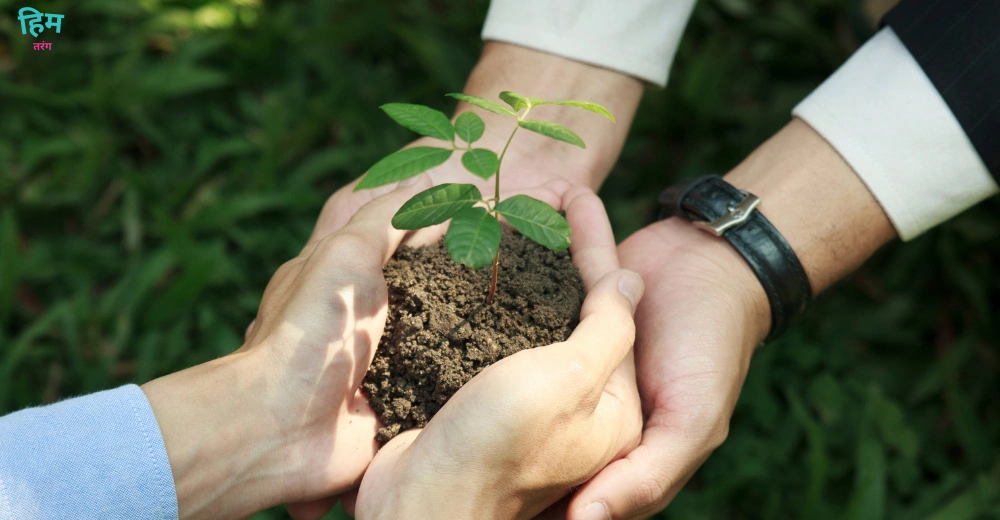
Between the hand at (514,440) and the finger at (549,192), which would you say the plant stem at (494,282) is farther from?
the finger at (549,192)

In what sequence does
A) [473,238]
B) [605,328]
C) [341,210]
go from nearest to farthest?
[473,238] < [605,328] < [341,210]

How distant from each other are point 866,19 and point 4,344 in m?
3.58

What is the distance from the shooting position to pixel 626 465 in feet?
5.79

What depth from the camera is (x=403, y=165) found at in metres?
1.46

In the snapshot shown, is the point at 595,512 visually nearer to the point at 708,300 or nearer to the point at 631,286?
the point at 631,286

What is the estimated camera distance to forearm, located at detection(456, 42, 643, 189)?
7.86ft

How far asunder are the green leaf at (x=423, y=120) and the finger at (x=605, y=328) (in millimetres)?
491

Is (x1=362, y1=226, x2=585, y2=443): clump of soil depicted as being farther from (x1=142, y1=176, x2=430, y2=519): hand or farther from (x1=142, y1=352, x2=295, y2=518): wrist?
(x1=142, y1=352, x2=295, y2=518): wrist

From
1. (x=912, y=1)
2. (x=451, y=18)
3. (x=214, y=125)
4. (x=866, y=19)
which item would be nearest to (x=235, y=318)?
(x=214, y=125)

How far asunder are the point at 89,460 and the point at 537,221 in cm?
105

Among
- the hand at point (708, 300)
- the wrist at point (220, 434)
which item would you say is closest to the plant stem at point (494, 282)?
the hand at point (708, 300)

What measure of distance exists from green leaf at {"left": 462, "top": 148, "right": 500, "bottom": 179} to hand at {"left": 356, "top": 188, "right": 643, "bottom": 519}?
39 cm

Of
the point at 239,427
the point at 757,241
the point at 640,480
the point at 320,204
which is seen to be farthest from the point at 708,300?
the point at 320,204

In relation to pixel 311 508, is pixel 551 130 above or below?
above
